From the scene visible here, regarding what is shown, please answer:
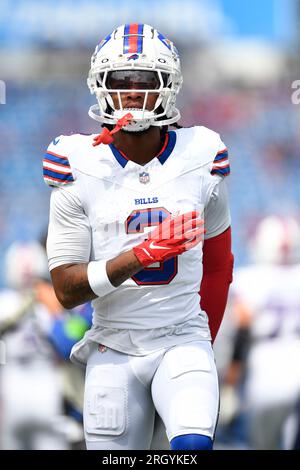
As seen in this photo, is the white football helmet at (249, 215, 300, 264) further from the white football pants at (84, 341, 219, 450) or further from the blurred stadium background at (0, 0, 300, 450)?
the blurred stadium background at (0, 0, 300, 450)

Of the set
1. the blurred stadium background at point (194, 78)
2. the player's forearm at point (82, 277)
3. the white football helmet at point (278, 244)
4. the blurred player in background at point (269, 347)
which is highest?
the blurred stadium background at point (194, 78)

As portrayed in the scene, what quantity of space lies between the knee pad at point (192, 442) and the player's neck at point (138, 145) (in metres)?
0.75

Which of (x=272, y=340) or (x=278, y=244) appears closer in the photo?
(x=272, y=340)

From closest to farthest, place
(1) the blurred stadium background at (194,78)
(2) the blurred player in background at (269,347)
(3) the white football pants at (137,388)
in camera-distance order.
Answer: (3) the white football pants at (137,388), (2) the blurred player in background at (269,347), (1) the blurred stadium background at (194,78)

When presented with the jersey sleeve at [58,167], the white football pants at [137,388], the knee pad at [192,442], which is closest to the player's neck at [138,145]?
the jersey sleeve at [58,167]

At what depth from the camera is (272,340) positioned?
4891mm

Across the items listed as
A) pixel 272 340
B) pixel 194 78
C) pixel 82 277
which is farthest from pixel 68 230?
pixel 194 78

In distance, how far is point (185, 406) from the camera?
236 cm

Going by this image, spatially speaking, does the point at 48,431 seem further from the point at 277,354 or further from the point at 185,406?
the point at 185,406

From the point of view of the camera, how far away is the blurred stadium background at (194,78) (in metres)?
9.68

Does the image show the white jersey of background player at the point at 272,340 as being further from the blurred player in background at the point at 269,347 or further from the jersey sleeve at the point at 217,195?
the jersey sleeve at the point at 217,195

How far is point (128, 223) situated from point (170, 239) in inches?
7.2

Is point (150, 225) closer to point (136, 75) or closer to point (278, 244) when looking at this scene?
point (136, 75)

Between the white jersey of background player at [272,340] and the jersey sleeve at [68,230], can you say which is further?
the white jersey of background player at [272,340]
